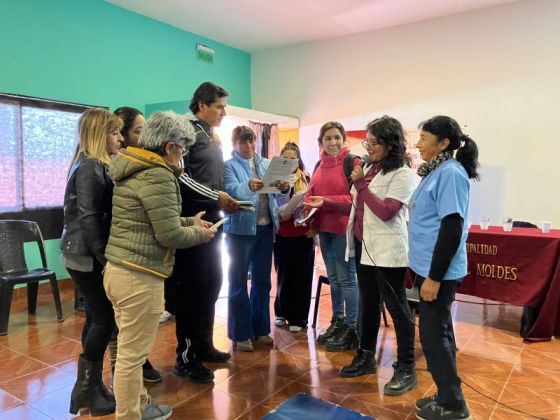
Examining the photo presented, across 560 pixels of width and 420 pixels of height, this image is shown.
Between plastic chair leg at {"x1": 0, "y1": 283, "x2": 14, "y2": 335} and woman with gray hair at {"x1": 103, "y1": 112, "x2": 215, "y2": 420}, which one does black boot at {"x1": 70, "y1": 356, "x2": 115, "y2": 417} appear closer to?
woman with gray hair at {"x1": 103, "y1": 112, "x2": 215, "y2": 420}

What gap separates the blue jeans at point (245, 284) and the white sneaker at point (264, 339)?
0.08 ft

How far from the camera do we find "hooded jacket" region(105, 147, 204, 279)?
1.58 meters

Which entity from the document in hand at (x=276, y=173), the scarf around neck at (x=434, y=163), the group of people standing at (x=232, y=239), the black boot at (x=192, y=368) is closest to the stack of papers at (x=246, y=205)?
the group of people standing at (x=232, y=239)

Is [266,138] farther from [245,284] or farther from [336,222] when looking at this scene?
[245,284]

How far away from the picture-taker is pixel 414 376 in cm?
226

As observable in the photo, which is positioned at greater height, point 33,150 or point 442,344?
point 33,150

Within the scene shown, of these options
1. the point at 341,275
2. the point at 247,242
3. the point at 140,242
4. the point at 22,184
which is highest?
the point at 22,184

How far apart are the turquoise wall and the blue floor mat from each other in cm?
313

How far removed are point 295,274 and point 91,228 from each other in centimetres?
167

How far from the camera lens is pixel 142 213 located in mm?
1603

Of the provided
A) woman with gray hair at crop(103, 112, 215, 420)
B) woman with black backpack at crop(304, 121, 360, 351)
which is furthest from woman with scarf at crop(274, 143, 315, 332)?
woman with gray hair at crop(103, 112, 215, 420)

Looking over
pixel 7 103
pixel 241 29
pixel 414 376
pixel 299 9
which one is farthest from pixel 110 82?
pixel 414 376

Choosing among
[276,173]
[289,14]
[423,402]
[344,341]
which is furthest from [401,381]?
[289,14]

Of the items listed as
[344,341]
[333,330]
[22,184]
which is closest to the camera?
[344,341]
